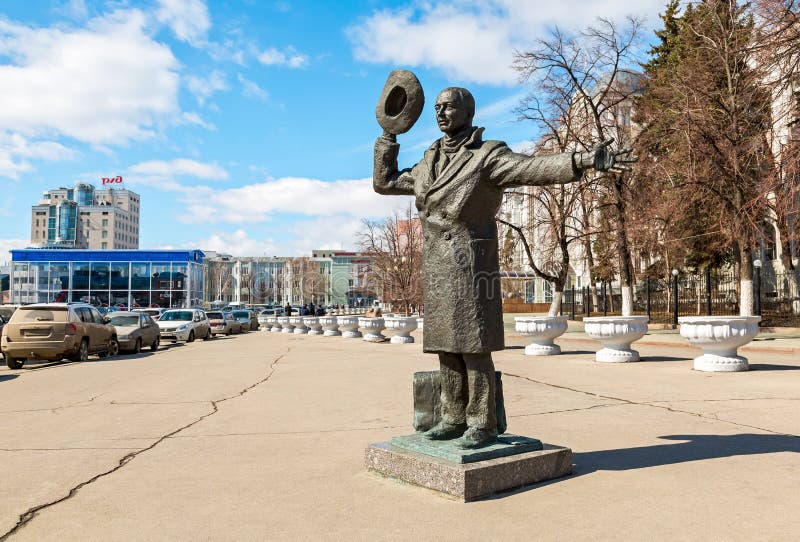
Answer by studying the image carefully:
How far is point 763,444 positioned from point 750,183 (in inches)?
685

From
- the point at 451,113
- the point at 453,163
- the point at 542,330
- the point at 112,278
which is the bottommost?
the point at 542,330

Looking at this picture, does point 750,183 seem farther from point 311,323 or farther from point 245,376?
point 311,323

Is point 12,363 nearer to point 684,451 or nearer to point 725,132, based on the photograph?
point 684,451

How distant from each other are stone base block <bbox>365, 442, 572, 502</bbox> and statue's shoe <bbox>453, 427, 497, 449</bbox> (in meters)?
0.18

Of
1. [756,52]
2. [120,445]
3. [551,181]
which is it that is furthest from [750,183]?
[120,445]

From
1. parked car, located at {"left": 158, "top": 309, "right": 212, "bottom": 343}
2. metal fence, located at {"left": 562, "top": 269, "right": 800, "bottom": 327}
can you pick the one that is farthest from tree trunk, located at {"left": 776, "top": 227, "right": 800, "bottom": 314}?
parked car, located at {"left": 158, "top": 309, "right": 212, "bottom": 343}

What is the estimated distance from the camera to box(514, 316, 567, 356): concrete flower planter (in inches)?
588

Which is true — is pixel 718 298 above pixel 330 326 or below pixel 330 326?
above

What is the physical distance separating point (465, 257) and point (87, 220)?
15718cm

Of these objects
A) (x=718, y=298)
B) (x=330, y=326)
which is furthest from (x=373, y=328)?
(x=718, y=298)

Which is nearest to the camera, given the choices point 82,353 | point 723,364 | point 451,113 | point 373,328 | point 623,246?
point 451,113

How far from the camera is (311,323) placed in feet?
107

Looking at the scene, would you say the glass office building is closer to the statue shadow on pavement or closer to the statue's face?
the statue's face

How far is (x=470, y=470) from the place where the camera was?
3.78m
